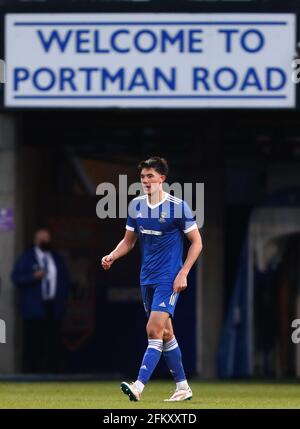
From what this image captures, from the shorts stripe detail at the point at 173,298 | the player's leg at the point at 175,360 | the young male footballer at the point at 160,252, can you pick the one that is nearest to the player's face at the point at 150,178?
the young male footballer at the point at 160,252

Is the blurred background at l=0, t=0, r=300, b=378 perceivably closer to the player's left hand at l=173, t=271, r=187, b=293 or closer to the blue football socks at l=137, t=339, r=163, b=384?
the player's left hand at l=173, t=271, r=187, b=293

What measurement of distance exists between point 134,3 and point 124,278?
4.68 meters

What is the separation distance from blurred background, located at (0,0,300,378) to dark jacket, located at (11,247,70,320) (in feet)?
1.46

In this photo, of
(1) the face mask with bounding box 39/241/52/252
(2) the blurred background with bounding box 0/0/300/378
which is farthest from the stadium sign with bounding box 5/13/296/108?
(1) the face mask with bounding box 39/241/52/252

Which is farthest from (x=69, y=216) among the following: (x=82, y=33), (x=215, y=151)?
(x=82, y=33)

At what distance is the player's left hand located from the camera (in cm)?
1452

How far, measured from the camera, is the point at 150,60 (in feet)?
69.3

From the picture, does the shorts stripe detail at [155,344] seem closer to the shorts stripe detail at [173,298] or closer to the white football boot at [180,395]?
the shorts stripe detail at [173,298]

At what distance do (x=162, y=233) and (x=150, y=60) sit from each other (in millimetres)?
6699

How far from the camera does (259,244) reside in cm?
2295

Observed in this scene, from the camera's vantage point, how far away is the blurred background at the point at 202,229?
22859 mm
